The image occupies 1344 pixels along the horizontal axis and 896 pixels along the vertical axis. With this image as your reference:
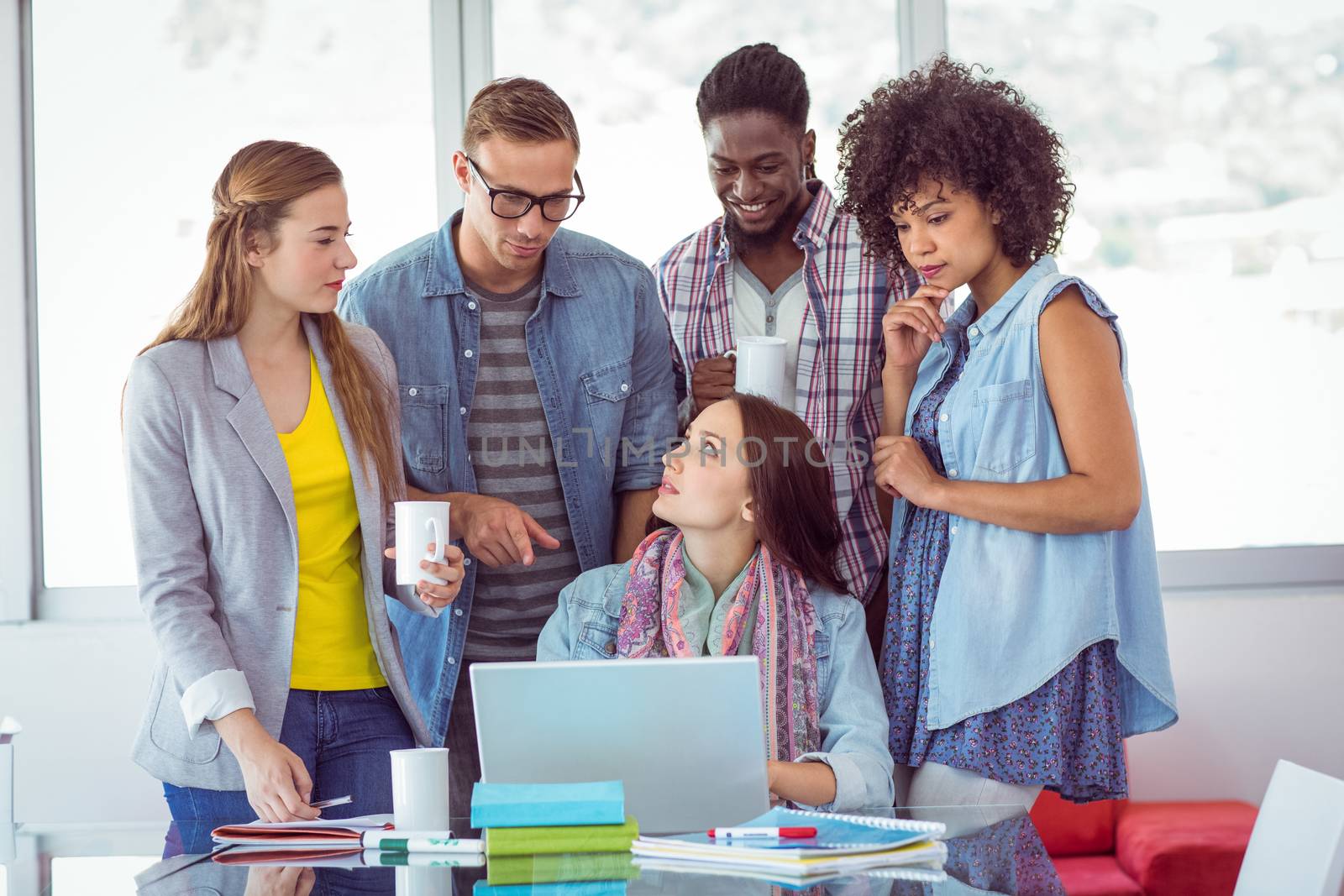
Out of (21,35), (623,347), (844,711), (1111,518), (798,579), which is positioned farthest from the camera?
(21,35)

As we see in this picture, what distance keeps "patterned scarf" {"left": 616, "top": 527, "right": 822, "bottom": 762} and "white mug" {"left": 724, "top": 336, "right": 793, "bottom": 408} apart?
12.3 inches

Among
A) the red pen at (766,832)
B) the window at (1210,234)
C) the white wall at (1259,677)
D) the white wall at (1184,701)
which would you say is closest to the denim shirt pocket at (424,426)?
the red pen at (766,832)

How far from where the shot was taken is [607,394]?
8.11 feet

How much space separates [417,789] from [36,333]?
2.88m

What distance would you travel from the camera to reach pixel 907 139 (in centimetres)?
222

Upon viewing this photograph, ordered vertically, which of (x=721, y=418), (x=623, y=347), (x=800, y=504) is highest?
(x=623, y=347)

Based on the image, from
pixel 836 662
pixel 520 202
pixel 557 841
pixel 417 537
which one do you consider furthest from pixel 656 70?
pixel 557 841

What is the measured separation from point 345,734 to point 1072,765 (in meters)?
1.18

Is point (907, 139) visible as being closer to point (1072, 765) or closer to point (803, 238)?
point (803, 238)

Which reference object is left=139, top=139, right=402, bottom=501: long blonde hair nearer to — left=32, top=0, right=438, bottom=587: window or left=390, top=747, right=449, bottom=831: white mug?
left=390, top=747, right=449, bottom=831: white mug

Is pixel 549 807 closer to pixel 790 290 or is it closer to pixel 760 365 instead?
pixel 760 365

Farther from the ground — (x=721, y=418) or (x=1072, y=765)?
(x=721, y=418)

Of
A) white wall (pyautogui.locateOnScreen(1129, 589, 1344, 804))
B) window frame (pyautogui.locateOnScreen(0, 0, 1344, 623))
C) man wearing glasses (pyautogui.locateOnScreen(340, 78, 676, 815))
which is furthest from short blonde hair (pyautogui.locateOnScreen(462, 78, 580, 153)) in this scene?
white wall (pyautogui.locateOnScreen(1129, 589, 1344, 804))

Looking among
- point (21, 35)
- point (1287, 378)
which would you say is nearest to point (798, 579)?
point (1287, 378)
